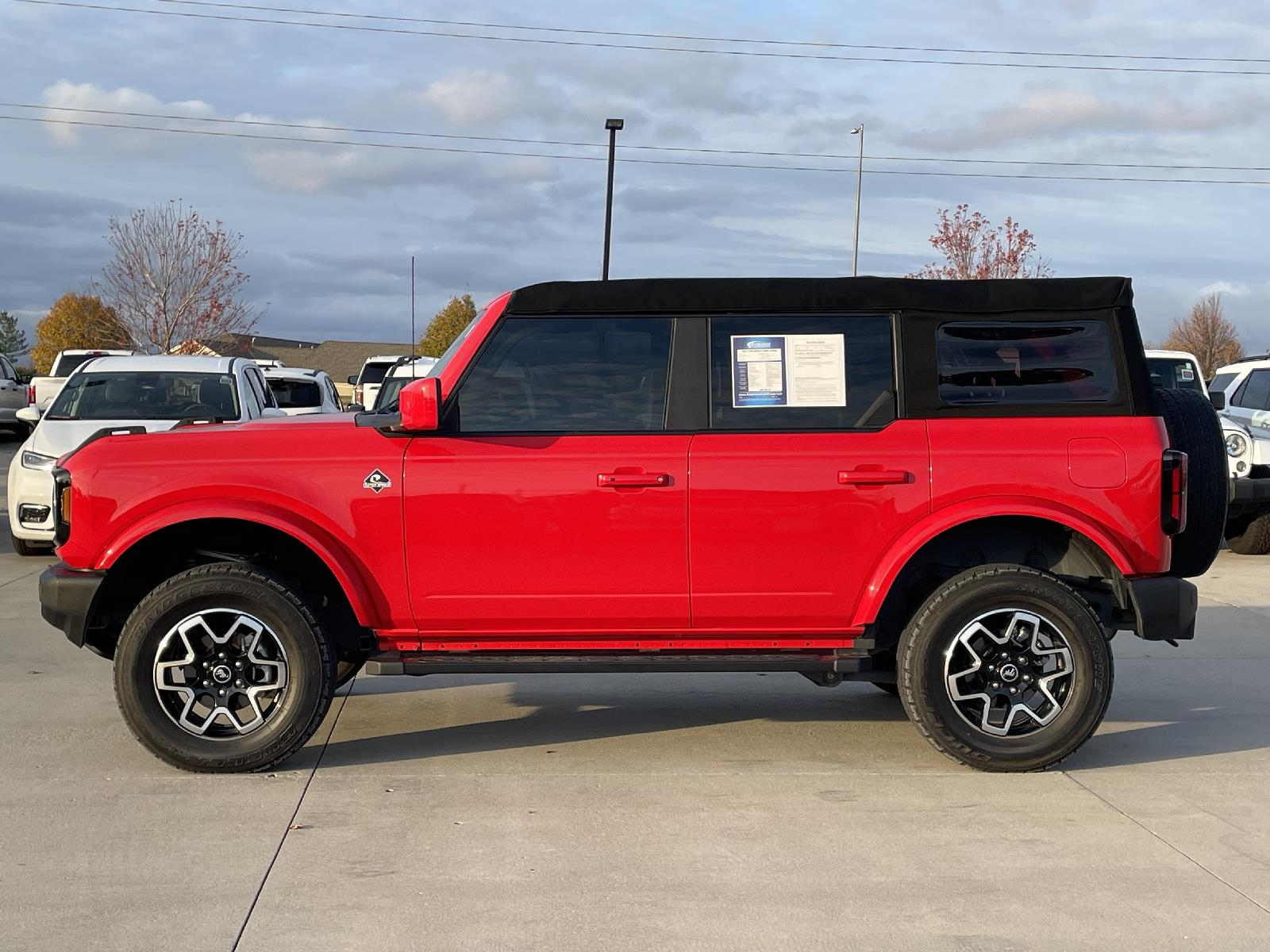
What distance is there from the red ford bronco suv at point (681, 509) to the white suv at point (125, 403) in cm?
677

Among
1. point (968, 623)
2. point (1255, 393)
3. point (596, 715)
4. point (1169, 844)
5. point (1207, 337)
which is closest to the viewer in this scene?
point (1169, 844)

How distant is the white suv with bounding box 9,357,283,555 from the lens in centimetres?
1230

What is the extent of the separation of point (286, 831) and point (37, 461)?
7975 millimetres

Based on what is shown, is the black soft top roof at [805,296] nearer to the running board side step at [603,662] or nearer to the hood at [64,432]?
the running board side step at [603,662]

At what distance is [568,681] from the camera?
8.01 metres

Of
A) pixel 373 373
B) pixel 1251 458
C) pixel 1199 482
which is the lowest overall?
pixel 1251 458

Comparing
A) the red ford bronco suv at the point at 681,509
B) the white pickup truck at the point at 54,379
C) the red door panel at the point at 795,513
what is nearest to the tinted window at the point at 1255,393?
the red ford bronco suv at the point at 681,509

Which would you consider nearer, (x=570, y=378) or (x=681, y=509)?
(x=681, y=509)

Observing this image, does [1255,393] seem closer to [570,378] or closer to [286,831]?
[570,378]

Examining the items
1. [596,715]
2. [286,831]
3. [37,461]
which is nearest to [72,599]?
[286,831]

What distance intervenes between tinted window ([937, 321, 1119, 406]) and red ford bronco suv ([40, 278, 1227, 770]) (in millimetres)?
12

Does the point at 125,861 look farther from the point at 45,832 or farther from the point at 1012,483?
the point at 1012,483

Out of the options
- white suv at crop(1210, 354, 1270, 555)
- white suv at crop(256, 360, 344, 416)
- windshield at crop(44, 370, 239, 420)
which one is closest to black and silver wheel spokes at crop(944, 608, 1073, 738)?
white suv at crop(1210, 354, 1270, 555)

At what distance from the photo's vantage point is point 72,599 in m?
5.82
